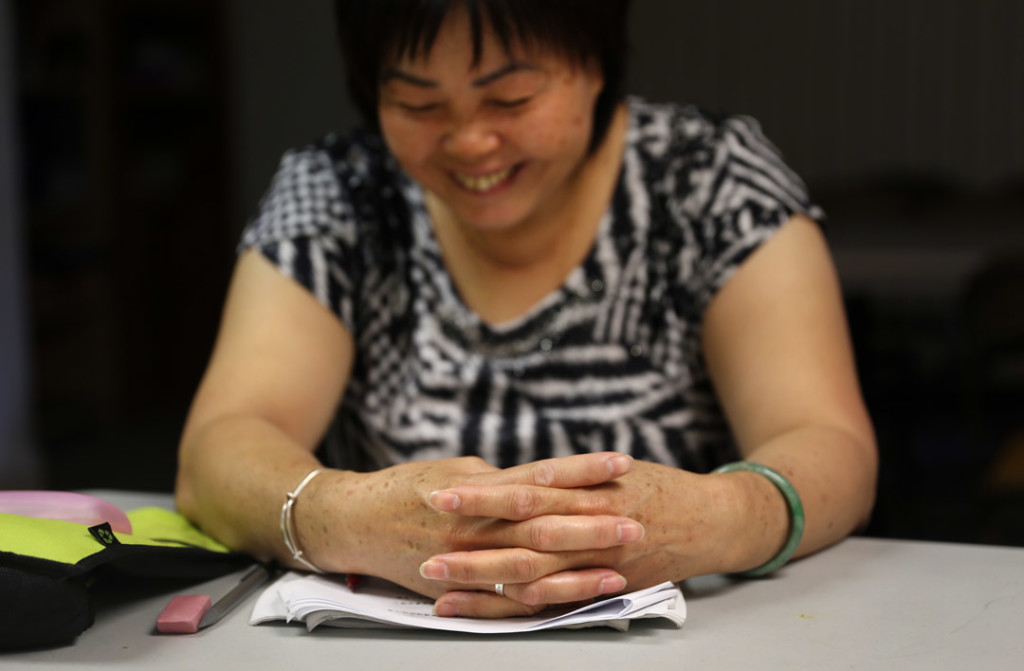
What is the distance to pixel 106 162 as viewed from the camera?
361 centimetres

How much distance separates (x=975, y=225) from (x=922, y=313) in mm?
196

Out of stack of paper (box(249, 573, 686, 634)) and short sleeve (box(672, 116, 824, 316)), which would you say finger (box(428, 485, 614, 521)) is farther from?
short sleeve (box(672, 116, 824, 316))

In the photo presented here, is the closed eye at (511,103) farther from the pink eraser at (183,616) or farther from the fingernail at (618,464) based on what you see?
the pink eraser at (183,616)

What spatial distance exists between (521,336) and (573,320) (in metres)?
0.07

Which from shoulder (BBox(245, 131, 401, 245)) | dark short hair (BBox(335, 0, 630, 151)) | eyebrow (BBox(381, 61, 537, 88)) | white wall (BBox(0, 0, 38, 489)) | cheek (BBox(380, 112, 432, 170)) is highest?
dark short hair (BBox(335, 0, 630, 151))

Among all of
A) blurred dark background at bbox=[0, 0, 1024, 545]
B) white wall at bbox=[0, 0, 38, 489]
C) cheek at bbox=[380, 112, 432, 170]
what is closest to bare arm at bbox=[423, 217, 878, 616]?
blurred dark background at bbox=[0, 0, 1024, 545]

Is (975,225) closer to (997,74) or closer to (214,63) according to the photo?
(997,74)

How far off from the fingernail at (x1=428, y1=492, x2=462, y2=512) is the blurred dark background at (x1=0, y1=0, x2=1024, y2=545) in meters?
0.72

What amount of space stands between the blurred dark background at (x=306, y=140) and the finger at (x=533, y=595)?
2.08 feet

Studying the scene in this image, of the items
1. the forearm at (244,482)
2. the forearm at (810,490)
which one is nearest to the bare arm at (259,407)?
the forearm at (244,482)

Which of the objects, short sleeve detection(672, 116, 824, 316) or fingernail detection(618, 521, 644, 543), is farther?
short sleeve detection(672, 116, 824, 316)

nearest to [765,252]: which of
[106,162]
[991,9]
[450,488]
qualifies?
[450,488]

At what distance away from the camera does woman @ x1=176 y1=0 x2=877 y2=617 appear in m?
0.95

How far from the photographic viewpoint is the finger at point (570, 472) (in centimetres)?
91
